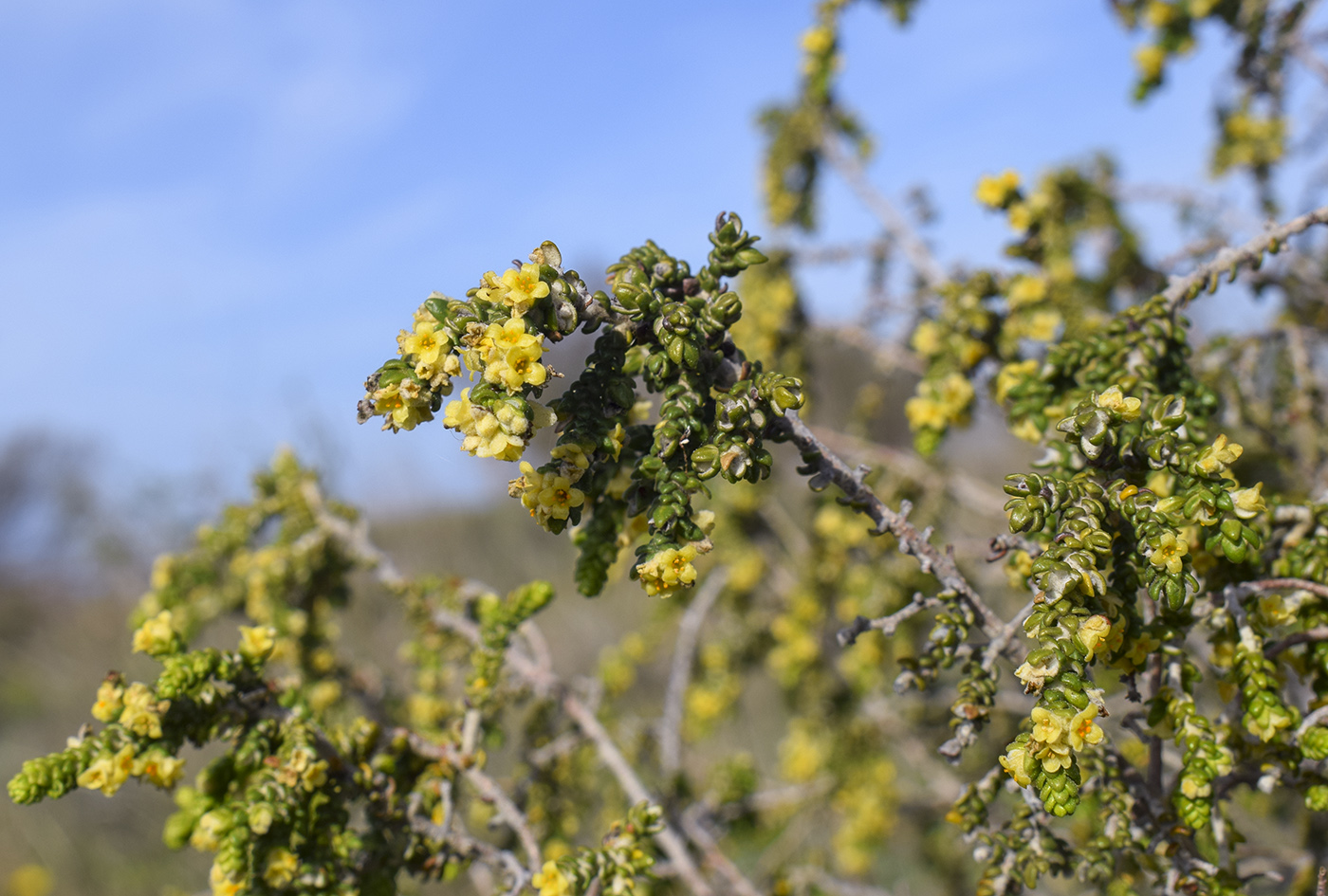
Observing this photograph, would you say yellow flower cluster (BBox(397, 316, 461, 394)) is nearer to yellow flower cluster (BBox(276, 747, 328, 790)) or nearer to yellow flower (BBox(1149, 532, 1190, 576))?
yellow flower cluster (BBox(276, 747, 328, 790))

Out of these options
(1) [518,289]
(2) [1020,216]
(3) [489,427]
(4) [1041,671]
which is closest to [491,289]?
(1) [518,289]

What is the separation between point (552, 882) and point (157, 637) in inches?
41.8

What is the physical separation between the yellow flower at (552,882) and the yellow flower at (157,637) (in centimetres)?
100

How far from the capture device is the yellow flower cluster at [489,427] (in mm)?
1376

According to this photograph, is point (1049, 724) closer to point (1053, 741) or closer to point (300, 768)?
point (1053, 741)

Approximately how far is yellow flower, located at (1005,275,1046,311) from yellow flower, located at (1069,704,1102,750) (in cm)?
161

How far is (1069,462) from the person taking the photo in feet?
6.06

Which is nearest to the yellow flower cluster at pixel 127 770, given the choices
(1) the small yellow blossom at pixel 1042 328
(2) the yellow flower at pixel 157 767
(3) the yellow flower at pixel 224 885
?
(2) the yellow flower at pixel 157 767

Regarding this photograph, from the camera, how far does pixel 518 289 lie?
54.7 inches

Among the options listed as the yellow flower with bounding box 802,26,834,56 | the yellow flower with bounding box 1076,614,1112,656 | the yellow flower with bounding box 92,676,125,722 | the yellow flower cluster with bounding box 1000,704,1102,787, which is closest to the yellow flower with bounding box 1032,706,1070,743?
the yellow flower cluster with bounding box 1000,704,1102,787

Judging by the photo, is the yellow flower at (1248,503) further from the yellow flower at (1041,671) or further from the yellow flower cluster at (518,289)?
the yellow flower cluster at (518,289)

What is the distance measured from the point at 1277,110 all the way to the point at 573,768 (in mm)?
4267

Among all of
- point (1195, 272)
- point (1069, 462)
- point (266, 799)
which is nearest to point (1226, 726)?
point (1069, 462)

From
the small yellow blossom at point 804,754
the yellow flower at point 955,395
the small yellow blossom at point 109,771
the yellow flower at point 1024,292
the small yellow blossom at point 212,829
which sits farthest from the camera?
the small yellow blossom at point 804,754
